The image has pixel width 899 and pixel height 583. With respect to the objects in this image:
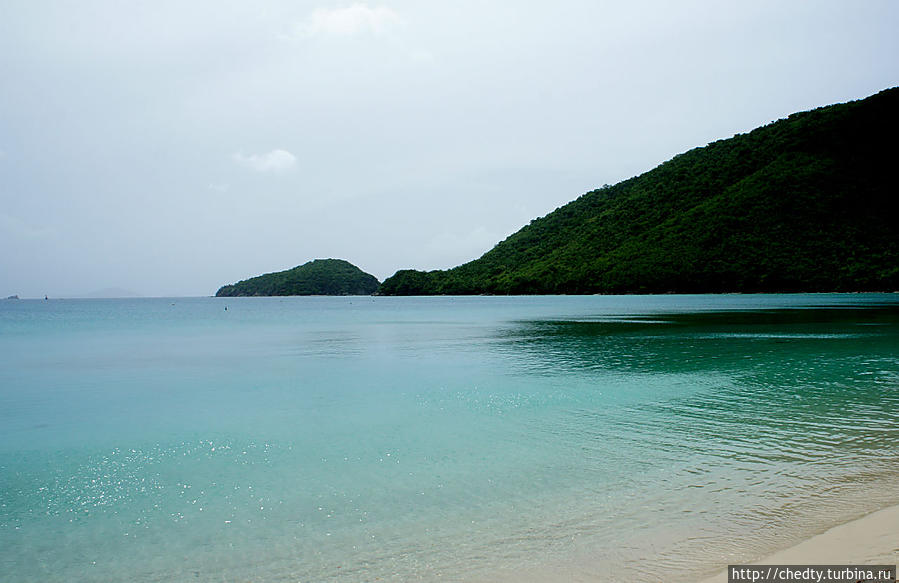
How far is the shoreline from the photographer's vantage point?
5.30 metres

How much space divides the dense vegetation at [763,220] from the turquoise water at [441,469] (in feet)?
289

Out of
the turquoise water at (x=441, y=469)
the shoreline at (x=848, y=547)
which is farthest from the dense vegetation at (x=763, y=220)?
the shoreline at (x=848, y=547)

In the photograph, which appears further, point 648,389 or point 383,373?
point 383,373

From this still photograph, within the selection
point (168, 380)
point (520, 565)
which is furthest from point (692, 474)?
point (168, 380)

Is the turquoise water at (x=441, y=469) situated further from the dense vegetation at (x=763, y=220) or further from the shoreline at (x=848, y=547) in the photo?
the dense vegetation at (x=763, y=220)

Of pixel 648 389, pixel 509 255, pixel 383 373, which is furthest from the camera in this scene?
pixel 509 255

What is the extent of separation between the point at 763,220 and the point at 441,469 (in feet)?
372

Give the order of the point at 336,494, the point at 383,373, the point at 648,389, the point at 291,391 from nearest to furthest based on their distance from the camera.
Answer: the point at 336,494 < the point at 648,389 < the point at 291,391 < the point at 383,373

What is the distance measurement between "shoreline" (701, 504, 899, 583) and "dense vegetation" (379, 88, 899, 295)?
10543 cm

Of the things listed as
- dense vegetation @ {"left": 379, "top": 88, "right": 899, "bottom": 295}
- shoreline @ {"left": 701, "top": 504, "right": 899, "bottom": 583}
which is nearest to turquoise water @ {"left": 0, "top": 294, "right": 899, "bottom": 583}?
shoreline @ {"left": 701, "top": 504, "right": 899, "bottom": 583}

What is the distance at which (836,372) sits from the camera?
66.1ft

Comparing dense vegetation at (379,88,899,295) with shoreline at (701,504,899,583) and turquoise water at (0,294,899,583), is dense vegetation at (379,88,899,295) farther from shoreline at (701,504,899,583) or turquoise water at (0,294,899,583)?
shoreline at (701,504,899,583)

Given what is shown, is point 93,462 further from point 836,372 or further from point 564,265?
point 564,265

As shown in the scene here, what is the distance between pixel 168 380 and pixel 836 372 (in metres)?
24.2
